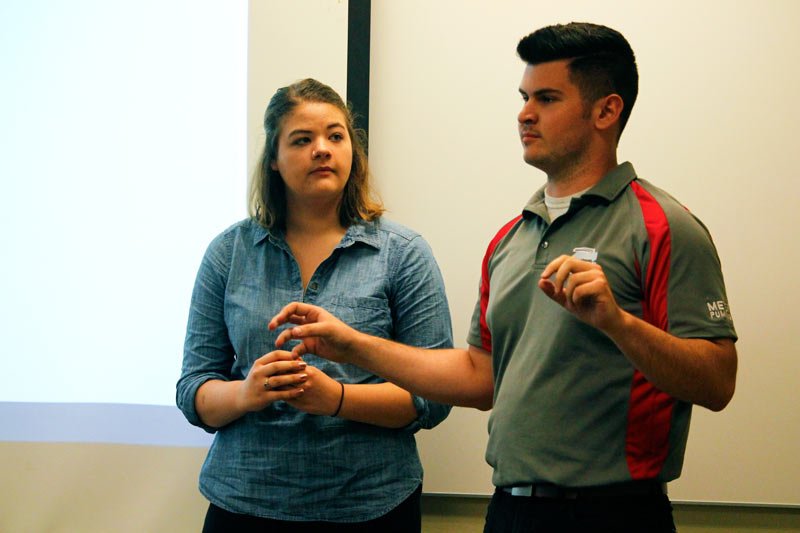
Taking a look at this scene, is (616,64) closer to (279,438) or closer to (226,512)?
(279,438)

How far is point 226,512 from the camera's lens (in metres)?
1.67

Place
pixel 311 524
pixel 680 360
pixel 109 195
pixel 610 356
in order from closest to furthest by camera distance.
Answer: pixel 680 360 → pixel 610 356 → pixel 311 524 → pixel 109 195

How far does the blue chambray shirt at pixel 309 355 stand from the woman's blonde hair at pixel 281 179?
0.13 ft

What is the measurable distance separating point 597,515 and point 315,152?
3.10ft

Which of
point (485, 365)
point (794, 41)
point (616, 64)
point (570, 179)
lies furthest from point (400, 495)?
point (794, 41)

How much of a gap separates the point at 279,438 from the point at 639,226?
85cm

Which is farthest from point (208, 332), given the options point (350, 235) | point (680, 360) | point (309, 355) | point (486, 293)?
point (680, 360)

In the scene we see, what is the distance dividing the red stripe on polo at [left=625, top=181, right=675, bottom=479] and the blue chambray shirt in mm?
570

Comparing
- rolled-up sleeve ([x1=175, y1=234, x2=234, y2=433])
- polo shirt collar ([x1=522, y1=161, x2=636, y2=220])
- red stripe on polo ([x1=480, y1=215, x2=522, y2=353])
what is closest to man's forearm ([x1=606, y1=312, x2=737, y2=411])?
polo shirt collar ([x1=522, y1=161, x2=636, y2=220])

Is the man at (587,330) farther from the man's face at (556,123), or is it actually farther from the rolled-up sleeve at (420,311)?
the rolled-up sleeve at (420,311)

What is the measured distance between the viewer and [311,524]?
164 cm

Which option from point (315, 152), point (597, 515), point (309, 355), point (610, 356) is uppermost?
point (315, 152)

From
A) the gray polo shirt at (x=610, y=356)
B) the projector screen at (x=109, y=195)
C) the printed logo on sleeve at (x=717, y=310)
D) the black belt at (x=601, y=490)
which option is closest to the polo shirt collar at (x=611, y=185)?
the gray polo shirt at (x=610, y=356)

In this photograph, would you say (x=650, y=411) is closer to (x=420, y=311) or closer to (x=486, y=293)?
(x=486, y=293)
